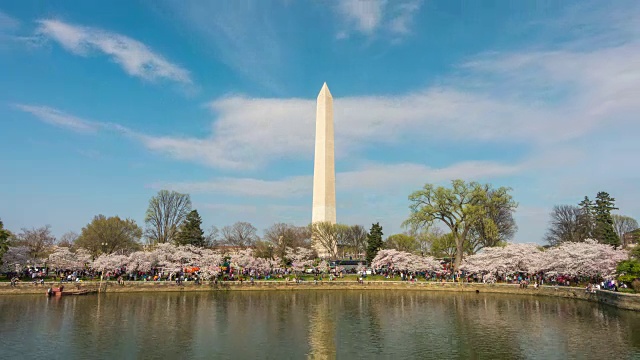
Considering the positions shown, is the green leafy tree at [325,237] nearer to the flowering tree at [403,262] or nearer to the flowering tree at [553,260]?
the flowering tree at [403,262]

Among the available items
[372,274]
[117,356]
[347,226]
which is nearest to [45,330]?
[117,356]

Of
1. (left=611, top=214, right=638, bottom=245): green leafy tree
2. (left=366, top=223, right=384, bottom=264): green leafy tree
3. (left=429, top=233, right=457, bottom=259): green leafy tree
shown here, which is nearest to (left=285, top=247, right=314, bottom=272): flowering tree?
(left=366, top=223, right=384, bottom=264): green leafy tree

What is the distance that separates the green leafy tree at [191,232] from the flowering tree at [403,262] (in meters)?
24.6

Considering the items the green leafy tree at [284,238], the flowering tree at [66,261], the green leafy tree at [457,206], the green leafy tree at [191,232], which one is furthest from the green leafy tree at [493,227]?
the flowering tree at [66,261]

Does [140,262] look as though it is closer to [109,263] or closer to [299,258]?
[109,263]

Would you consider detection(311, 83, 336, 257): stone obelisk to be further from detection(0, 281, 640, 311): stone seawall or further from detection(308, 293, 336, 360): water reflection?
detection(308, 293, 336, 360): water reflection

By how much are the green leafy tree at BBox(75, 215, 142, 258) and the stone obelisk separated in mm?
27515

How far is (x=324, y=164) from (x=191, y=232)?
68.2 feet

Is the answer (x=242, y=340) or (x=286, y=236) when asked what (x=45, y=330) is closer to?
(x=242, y=340)

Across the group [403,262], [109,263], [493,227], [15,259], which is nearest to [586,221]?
[493,227]

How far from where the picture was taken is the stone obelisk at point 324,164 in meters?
58.3

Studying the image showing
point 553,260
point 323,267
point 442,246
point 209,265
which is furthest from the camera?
point 442,246

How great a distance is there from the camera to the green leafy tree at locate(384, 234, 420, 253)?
252 ft

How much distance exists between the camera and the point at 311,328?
22.9 m
